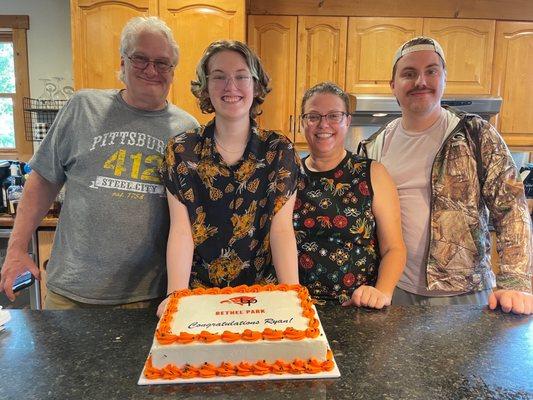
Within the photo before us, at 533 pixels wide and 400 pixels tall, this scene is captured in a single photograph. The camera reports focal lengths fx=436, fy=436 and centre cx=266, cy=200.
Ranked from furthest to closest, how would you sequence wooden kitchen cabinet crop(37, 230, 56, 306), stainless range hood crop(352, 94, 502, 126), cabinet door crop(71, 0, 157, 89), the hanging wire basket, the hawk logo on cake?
the hanging wire basket < stainless range hood crop(352, 94, 502, 126) < cabinet door crop(71, 0, 157, 89) < wooden kitchen cabinet crop(37, 230, 56, 306) < the hawk logo on cake

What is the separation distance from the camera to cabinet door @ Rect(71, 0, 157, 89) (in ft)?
9.15

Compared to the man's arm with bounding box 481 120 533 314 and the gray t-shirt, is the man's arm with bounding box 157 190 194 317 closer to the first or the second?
the gray t-shirt

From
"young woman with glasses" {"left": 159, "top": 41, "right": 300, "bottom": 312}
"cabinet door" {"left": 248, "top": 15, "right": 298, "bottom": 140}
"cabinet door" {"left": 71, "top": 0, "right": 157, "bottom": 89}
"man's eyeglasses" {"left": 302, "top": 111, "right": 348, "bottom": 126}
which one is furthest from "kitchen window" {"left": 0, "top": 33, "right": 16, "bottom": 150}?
"man's eyeglasses" {"left": 302, "top": 111, "right": 348, "bottom": 126}

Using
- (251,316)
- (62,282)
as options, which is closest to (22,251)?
(62,282)

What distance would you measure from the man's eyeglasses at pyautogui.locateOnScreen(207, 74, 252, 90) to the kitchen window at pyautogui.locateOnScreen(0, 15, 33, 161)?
10.3 feet

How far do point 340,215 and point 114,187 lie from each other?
743 millimetres

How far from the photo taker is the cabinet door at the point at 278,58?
3.09m

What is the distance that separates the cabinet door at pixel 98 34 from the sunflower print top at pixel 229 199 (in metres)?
1.85

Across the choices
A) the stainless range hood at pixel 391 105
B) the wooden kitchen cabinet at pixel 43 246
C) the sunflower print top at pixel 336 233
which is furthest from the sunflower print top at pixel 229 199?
the stainless range hood at pixel 391 105

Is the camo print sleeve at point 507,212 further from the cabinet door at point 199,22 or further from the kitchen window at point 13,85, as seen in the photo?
the kitchen window at point 13,85

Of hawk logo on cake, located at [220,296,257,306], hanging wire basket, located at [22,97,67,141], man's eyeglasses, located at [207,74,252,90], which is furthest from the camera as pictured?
hanging wire basket, located at [22,97,67,141]

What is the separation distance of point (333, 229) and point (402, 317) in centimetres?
38

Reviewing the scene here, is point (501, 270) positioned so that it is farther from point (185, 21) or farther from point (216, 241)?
point (185, 21)

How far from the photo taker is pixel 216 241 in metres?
1.26
